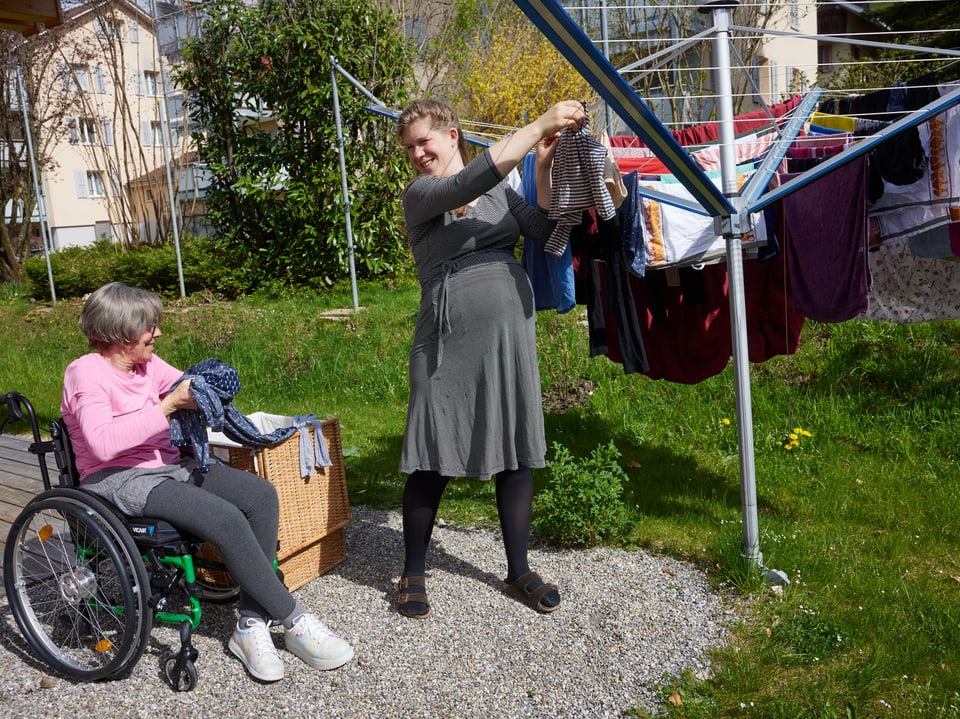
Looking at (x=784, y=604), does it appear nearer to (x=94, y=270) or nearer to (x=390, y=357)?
(x=390, y=357)

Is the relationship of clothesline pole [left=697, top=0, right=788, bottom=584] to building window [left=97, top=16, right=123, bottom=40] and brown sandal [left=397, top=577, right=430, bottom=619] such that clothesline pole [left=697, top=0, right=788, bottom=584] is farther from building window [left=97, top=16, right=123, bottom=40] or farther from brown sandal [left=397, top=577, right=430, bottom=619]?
building window [left=97, top=16, right=123, bottom=40]

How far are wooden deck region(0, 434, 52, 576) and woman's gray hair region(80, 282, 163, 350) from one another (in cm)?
146

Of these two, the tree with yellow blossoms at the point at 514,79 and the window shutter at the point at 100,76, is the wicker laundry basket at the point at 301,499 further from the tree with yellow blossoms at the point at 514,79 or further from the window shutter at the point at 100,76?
the window shutter at the point at 100,76

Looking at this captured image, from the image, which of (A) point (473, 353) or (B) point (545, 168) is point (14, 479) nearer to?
(A) point (473, 353)

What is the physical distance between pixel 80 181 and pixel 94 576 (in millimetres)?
30550

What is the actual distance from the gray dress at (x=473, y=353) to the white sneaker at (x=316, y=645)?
62 centimetres

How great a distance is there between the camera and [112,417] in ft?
8.73

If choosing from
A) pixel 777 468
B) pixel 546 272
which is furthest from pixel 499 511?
pixel 777 468

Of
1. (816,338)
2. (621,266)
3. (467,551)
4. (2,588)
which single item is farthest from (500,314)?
(816,338)

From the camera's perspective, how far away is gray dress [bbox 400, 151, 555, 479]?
2.96 meters

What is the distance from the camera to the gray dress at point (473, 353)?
9.70 ft

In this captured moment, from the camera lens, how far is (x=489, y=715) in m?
2.51

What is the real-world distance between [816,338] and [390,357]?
3357mm

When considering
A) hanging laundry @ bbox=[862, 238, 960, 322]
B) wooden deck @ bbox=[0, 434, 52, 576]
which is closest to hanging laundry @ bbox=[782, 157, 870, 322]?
hanging laundry @ bbox=[862, 238, 960, 322]
